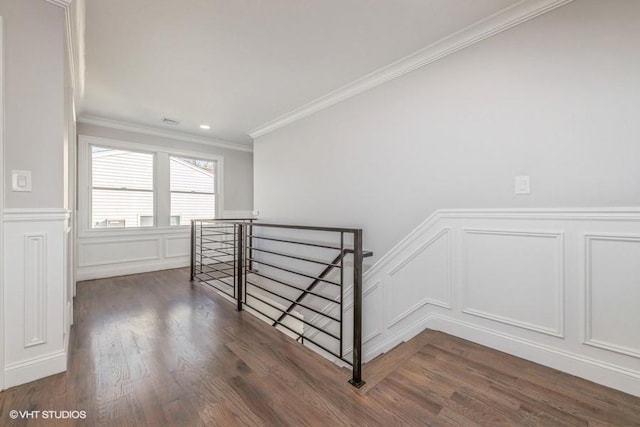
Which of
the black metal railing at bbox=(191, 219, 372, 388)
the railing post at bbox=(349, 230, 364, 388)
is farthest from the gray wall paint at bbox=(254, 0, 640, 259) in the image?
the railing post at bbox=(349, 230, 364, 388)

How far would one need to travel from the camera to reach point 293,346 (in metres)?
2.06

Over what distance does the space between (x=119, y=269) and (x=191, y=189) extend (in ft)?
5.63

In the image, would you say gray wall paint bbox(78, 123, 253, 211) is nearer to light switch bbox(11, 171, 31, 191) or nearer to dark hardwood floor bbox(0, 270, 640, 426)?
light switch bbox(11, 171, 31, 191)

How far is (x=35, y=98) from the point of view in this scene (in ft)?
5.36

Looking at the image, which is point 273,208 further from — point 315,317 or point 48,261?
point 48,261

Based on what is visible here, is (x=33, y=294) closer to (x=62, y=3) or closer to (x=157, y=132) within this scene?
(x=62, y=3)

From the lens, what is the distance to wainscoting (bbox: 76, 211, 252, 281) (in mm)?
3998

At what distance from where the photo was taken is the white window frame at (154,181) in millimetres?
3957

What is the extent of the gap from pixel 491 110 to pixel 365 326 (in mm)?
2166

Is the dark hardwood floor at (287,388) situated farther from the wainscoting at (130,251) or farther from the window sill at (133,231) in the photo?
the window sill at (133,231)

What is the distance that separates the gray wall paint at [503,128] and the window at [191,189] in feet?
10.1

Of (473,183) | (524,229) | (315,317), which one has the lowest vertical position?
(315,317)

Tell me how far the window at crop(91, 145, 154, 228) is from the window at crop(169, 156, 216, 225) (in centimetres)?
36

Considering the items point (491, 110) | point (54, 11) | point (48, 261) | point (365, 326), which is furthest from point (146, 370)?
point (491, 110)
